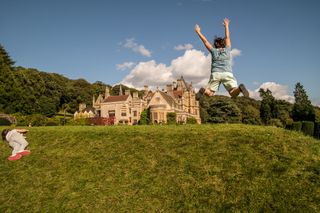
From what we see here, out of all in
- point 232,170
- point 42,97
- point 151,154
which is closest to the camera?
point 232,170

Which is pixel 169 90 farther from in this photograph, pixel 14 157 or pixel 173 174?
pixel 173 174

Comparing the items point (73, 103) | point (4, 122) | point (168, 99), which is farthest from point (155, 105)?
point (73, 103)

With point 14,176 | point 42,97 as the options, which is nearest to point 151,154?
point 14,176

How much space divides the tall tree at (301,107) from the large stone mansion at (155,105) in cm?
2664

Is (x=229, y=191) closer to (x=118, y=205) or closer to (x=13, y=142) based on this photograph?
(x=118, y=205)

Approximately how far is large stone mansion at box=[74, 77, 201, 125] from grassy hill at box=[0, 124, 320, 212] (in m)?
47.3

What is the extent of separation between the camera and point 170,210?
6.61 m

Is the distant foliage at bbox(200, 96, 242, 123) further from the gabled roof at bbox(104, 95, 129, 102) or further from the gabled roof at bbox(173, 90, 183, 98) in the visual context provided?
the gabled roof at bbox(104, 95, 129, 102)

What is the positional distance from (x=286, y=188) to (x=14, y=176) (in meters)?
8.72

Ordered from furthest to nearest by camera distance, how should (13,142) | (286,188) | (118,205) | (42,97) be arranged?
(42,97)
(13,142)
(118,205)
(286,188)

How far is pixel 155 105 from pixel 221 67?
1915 inches

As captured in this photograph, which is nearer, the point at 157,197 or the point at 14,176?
the point at 157,197

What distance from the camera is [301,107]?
74.2 metres

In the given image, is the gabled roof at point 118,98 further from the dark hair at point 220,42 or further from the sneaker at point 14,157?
the dark hair at point 220,42
